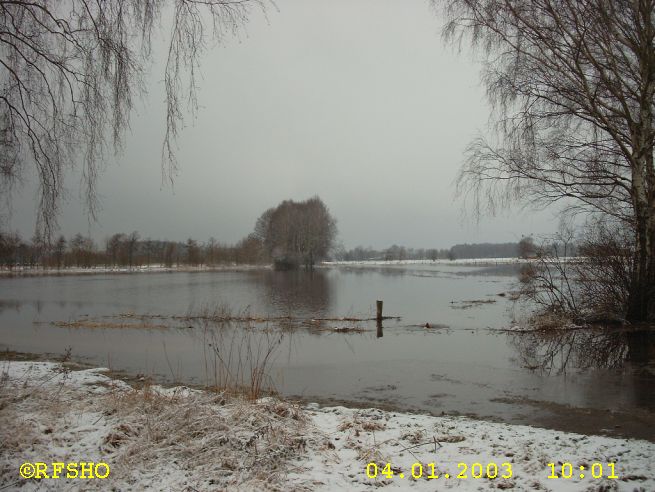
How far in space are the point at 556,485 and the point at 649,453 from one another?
1387 millimetres

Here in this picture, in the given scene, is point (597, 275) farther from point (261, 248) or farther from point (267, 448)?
point (261, 248)

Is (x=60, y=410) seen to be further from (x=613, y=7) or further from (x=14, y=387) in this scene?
(x=613, y=7)

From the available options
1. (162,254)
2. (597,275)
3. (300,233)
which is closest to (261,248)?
(300,233)

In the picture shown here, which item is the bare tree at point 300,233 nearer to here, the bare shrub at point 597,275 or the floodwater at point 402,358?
the floodwater at point 402,358
